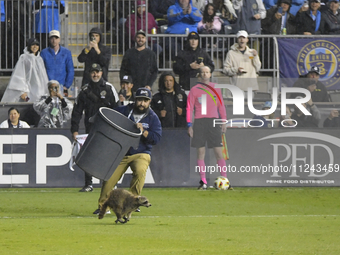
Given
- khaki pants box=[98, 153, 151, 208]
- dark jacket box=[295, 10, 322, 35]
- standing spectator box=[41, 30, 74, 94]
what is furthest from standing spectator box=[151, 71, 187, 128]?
dark jacket box=[295, 10, 322, 35]

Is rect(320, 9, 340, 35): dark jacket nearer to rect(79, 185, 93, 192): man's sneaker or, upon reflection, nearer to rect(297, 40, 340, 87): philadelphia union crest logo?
rect(297, 40, 340, 87): philadelphia union crest logo

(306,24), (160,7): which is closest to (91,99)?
(160,7)

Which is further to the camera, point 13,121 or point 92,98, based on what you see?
point 13,121

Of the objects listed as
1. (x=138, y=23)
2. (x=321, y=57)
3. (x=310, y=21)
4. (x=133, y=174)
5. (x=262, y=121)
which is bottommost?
(x=133, y=174)

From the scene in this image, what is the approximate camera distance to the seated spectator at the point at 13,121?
15125 mm

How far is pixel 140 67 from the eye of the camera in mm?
16500

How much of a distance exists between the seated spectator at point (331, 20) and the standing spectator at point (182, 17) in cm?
348

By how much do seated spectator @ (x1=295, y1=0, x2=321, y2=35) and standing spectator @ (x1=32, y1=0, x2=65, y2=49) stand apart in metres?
6.31

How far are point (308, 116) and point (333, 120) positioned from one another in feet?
1.98

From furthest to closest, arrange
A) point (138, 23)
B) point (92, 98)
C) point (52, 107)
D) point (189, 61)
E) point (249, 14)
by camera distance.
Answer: point (249, 14)
point (138, 23)
point (189, 61)
point (52, 107)
point (92, 98)

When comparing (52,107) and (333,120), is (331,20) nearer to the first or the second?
(333,120)

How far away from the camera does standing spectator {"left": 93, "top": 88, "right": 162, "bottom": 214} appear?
400 inches

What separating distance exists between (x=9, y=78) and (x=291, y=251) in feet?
40.5

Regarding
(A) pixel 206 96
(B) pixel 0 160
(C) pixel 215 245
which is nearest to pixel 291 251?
(C) pixel 215 245
